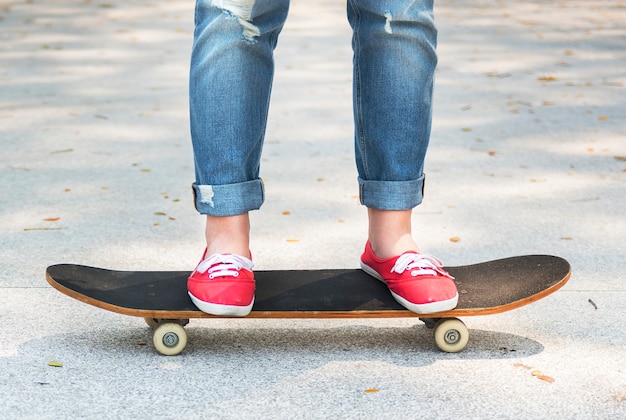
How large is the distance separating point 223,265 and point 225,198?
0.48 feet

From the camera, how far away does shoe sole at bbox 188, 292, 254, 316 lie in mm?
2068

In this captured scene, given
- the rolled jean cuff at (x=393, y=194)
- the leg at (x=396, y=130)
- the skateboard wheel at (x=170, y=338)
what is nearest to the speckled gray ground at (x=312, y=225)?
the skateboard wheel at (x=170, y=338)

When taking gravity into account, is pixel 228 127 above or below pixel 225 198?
above

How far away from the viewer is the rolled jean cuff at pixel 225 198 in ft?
6.95

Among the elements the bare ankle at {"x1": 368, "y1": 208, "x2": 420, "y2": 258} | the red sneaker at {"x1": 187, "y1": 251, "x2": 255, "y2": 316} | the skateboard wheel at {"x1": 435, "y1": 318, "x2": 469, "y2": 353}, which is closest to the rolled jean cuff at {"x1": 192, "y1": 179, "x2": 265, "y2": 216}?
the red sneaker at {"x1": 187, "y1": 251, "x2": 255, "y2": 316}

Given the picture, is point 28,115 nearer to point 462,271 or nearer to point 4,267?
point 4,267

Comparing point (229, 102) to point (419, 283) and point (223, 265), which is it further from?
point (419, 283)

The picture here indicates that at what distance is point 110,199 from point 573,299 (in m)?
1.77

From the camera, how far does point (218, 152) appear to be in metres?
2.11

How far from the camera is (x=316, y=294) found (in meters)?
2.20

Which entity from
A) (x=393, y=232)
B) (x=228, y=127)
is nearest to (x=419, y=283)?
(x=393, y=232)

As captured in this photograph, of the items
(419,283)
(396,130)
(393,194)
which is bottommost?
(419,283)

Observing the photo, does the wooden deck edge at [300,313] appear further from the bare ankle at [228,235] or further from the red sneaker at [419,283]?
the bare ankle at [228,235]

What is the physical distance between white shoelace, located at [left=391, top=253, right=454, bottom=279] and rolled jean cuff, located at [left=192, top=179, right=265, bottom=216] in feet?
1.19
